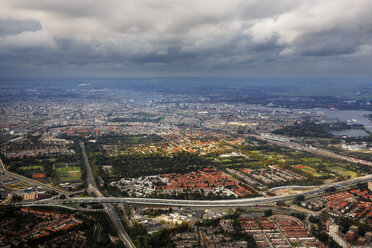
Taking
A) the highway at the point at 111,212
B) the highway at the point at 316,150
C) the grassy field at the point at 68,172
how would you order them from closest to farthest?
the highway at the point at 111,212 → the grassy field at the point at 68,172 → the highway at the point at 316,150

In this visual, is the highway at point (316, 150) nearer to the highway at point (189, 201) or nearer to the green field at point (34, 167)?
the highway at point (189, 201)

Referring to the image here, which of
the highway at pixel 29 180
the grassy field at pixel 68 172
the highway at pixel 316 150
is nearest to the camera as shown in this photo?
the highway at pixel 29 180

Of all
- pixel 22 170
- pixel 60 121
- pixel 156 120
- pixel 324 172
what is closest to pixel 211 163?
pixel 324 172

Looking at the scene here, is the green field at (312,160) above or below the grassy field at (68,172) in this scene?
above

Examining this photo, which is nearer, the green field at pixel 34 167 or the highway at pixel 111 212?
the highway at pixel 111 212

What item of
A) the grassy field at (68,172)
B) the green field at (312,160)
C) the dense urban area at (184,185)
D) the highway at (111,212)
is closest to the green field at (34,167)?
the dense urban area at (184,185)

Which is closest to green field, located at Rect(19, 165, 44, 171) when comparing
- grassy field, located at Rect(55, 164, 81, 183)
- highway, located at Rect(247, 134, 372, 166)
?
grassy field, located at Rect(55, 164, 81, 183)
